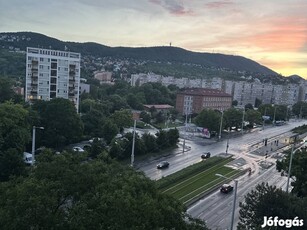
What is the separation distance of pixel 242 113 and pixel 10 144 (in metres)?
55.3

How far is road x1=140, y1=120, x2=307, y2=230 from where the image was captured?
33.3 meters

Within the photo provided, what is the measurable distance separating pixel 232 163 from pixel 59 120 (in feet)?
87.2

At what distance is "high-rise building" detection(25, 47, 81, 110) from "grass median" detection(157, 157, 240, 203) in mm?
35513

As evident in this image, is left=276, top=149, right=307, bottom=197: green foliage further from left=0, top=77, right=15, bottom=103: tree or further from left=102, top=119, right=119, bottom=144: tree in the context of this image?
left=0, top=77, right=15, bottom=103: tree

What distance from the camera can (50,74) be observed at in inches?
2773

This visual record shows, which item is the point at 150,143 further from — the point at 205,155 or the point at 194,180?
the point at 194,180

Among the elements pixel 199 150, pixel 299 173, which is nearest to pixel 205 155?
pixel 199 150

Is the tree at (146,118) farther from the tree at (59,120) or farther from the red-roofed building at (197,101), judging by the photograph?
the tree at (59,120)

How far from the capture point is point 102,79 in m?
184

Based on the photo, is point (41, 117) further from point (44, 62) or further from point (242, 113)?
point (242, 113)

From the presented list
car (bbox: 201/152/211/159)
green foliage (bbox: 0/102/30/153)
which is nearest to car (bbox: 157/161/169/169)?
car (bbox: 201/152/211/159)

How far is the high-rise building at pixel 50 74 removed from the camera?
69.2 meters

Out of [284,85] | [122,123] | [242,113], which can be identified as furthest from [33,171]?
[284,85]

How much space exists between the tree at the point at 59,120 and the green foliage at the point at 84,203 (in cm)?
3228
